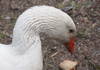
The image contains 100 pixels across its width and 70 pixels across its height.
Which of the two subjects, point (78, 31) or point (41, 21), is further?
point (78, 31)

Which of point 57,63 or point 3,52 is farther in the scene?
point 57,63

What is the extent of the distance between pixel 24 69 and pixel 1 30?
6.22 ft

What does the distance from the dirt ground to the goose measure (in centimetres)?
49

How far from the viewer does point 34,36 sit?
→ 341 centimetres


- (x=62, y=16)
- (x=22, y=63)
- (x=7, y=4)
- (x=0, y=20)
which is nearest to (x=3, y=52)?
(x=22, y=63)

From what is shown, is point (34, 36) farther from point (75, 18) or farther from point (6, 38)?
point (75, 18)

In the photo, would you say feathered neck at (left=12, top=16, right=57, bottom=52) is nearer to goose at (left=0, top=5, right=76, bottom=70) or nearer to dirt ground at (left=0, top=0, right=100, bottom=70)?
goose at (left=0, top=5, right=76, bottom=70)

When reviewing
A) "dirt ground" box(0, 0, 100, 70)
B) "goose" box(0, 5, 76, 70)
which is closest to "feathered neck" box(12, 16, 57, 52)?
"goose" box(0, 5, 76, 70)

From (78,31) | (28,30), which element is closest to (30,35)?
(28,30)

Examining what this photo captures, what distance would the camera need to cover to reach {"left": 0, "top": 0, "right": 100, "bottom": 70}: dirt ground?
450cm

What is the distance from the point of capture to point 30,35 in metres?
3.39

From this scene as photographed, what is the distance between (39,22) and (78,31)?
172cm

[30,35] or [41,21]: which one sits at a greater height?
[41,21]

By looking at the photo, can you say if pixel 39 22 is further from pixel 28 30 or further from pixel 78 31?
pixel 78 31
